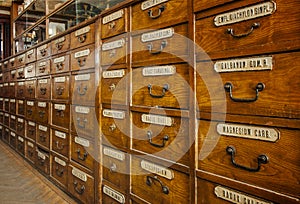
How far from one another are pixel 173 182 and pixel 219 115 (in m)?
0.39

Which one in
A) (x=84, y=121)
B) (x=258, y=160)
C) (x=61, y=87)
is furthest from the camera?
(x=61, y=87)

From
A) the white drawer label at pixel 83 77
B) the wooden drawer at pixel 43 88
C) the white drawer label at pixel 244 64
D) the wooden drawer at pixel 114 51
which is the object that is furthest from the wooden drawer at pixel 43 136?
the white drawer label at pixel 244 64

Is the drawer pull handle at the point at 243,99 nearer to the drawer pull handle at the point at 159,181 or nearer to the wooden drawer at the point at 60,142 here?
the drawer pull handle at the point at 159,181

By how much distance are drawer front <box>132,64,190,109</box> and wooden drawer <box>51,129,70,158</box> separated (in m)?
1.01

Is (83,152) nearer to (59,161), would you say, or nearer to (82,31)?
(59,161)

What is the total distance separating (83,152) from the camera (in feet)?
6.70

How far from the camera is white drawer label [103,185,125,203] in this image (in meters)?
1.63

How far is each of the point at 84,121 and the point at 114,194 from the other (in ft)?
1.83

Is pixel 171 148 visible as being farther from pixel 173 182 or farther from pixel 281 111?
pixel 281 111

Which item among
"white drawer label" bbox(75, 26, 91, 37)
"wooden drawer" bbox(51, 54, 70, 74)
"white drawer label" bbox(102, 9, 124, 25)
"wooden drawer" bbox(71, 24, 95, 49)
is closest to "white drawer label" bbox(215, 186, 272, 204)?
"white drawer label" bbox(102, 9, 124, 25)

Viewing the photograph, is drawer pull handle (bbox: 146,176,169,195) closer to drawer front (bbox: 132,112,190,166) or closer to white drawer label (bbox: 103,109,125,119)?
drawer front (bbox: 132,112,190,166)

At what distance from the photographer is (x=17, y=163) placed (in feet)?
11.7

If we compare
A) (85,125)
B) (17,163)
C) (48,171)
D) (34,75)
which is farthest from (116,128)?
(17,163)

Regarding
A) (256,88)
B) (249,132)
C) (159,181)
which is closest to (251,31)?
(256,88)
